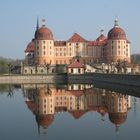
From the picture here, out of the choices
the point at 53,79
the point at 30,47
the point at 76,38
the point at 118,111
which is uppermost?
the point at 76,38

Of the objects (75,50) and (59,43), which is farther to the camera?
(59,43)

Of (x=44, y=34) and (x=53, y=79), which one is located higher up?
(x=44, y=34)

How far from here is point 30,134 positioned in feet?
59.1

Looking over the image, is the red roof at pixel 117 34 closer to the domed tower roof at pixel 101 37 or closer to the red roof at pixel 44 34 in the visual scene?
the domed tower roof at pixel 101 37

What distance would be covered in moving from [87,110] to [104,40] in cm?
7074

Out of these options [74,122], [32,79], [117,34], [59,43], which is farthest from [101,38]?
[74,122]

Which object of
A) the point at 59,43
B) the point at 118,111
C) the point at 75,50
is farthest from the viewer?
the point at 59,43

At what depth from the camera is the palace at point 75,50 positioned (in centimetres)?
8769

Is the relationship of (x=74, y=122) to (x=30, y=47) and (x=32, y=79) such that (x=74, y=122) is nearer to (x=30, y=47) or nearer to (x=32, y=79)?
(x=32, y=79)

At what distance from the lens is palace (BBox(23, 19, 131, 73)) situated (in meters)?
87.7

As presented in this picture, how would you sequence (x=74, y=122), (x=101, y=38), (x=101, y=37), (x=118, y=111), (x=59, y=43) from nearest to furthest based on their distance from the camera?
1. (x=74, y=122)
2. (x=118, y=111)
3. (x=59, y=43)
4. (x=101, y=38)
5. (x=101, y=37)

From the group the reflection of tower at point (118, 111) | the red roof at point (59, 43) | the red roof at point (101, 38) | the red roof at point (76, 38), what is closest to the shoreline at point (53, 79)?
the red roof at point (59, 43)

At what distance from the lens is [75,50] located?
305ft

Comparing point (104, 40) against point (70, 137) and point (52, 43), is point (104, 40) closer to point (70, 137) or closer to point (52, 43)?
point (52, 43)
